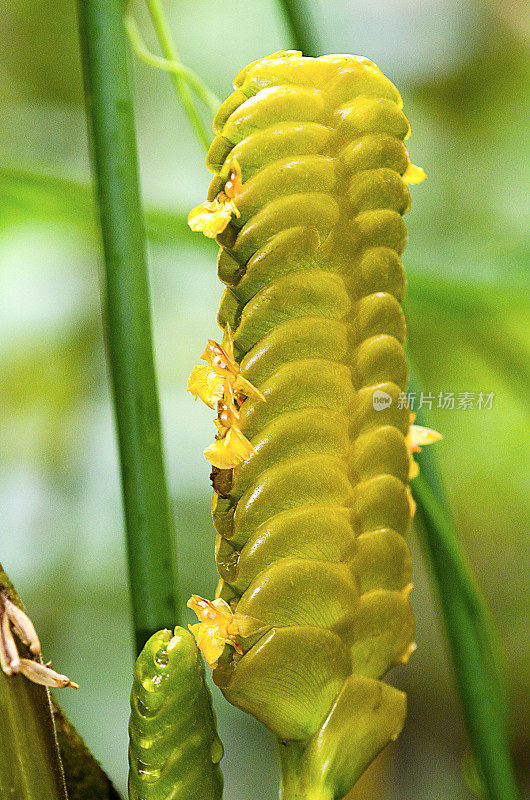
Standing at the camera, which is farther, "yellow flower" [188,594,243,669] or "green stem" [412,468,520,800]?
"green stem" [412,468,520,800]

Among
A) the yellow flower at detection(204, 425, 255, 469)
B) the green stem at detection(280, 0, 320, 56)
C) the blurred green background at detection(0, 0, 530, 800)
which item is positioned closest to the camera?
the yellow flower at detection(204, 425, 255, 469)

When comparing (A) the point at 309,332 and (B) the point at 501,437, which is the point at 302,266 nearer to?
(A) the point at 309,332

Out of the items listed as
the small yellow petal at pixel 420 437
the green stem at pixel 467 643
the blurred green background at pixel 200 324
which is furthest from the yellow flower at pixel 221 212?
the blurred green background at pixel 200 324

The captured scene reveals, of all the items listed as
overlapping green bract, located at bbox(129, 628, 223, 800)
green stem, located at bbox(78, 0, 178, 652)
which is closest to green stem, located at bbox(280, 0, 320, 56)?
green stem, located at bbox(78, 0, 178, 652)

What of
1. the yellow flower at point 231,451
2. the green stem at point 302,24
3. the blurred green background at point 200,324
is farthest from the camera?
the blurred green background at point 200,324

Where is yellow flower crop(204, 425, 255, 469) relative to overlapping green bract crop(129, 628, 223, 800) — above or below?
above

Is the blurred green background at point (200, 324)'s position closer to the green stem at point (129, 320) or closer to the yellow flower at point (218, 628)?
the green stem at point (129, 320)

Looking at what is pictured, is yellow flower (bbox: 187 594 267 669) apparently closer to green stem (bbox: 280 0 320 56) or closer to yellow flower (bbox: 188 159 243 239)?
yellow flower (bbox: 188 159 243 239)

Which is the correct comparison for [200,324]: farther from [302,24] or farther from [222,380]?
[222,380]
